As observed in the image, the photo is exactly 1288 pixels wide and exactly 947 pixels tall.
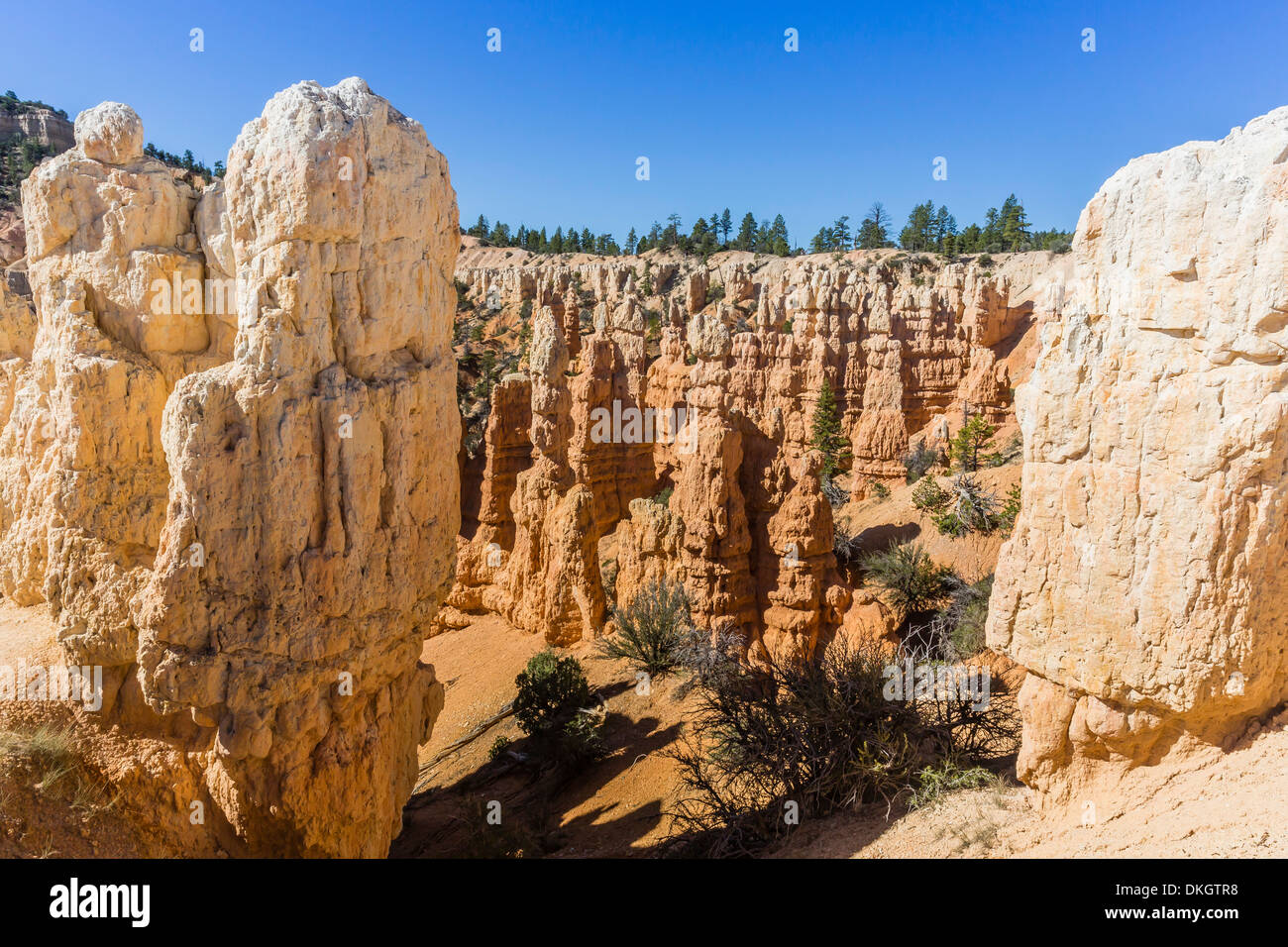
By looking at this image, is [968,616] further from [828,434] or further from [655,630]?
[828,434]

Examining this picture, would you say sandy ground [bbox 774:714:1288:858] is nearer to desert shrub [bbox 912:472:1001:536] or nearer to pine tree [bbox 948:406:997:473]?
desert shrub [bbox 912:472:1001:536]

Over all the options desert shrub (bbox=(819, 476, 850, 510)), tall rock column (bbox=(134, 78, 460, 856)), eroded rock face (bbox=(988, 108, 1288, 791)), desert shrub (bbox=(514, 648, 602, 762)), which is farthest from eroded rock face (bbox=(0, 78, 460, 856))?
desert shrub (bbox=(819, 476, 850, 510))

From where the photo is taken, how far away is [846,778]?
309 inches

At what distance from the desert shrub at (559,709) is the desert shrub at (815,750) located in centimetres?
266

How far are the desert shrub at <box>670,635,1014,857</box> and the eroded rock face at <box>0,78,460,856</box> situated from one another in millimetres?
3404

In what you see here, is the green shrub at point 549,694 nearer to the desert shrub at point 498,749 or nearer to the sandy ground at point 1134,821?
the desert shrub at point 498,749

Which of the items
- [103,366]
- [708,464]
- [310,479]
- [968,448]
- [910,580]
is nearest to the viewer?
[310,479]

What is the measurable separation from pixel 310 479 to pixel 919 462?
24770mm

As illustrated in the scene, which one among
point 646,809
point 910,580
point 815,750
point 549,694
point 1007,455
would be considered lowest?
point 646,809

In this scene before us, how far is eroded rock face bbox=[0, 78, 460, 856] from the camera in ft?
19.2

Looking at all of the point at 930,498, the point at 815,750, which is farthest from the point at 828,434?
the point at 815,750

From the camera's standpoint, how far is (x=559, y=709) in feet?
41.3
